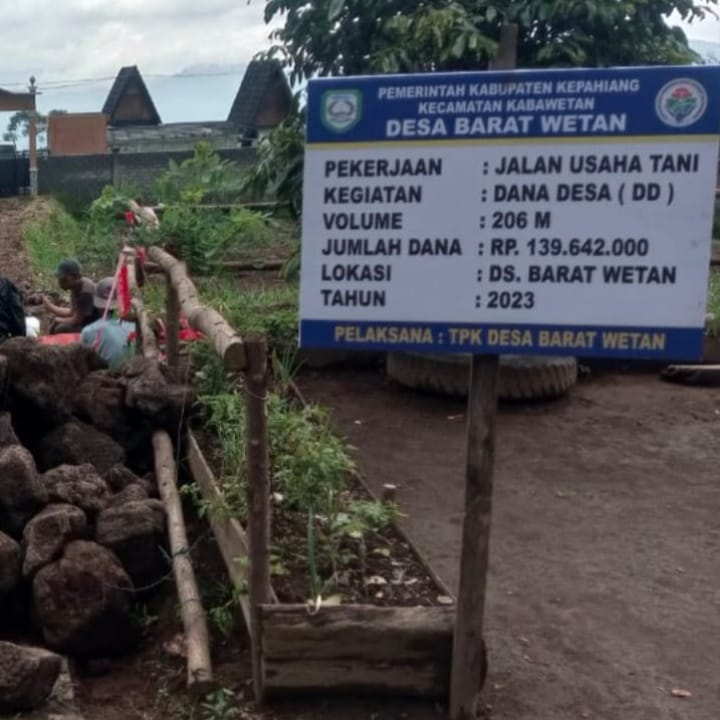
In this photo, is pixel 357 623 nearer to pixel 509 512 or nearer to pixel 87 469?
pixel 87 469

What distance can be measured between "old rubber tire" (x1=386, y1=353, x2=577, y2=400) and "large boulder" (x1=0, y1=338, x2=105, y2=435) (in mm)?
3172

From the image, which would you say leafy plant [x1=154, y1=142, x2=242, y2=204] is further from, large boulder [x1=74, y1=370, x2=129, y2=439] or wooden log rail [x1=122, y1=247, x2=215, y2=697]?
large boulder [x1=74, y1=370, x2=129, y2=439]

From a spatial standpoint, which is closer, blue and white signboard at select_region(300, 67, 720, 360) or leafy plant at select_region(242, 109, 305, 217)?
blue and white signboard at select_region(300, 67, 720, 360)

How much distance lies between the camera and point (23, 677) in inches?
162

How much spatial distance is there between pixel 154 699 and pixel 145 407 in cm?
237

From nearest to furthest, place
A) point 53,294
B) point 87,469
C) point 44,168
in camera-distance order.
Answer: point 87,469, point 53,294, point 44,168

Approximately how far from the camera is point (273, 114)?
32156mm

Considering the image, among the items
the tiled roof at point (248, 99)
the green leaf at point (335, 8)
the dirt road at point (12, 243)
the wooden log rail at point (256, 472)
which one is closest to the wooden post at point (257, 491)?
the wooden log rail at point (256, 472)

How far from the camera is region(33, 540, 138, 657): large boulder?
501cm

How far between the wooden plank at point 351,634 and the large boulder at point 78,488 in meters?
1.68

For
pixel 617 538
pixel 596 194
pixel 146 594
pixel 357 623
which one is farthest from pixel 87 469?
pixel 596 194

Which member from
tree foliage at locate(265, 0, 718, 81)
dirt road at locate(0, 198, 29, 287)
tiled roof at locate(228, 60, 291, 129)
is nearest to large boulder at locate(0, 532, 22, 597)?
tree foliage at locate(265, 0, 718, 81)

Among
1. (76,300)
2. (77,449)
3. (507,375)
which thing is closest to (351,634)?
(77,449)

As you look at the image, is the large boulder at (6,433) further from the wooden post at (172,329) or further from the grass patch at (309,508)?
the wooden post at (172,329)
